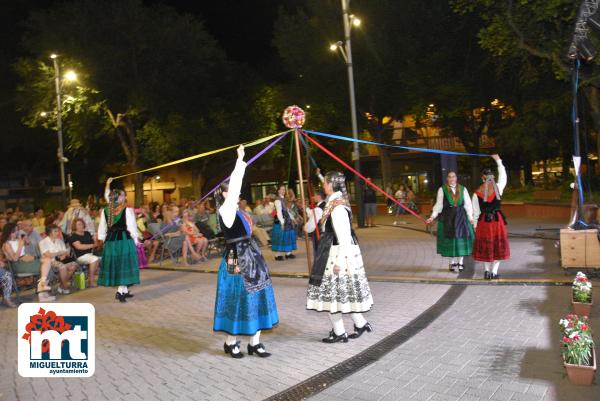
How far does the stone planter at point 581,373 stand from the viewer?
14.2 feet

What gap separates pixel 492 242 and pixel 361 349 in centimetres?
389

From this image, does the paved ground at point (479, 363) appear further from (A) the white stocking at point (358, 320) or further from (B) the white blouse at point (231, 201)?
(B) the white blouse at point (231, 201)

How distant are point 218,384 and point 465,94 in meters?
22.6

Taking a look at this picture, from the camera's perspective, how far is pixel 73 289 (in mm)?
10344

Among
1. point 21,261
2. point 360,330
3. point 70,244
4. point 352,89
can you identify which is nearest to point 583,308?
point 360,330

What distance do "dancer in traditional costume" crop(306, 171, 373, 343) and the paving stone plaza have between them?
1.55 ft

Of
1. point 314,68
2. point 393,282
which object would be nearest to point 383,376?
point 393,282

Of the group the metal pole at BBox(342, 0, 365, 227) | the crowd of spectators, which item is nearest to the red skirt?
the crowd of spectators

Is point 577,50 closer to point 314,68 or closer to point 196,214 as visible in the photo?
point 196,214

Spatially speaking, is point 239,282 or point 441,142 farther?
point 441,142

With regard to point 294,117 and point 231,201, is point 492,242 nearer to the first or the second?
point 294,117

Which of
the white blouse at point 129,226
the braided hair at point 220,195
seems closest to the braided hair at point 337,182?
the braided hair at point 220,195

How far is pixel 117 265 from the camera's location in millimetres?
8828

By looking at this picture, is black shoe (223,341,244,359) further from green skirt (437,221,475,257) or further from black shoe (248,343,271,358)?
green skirt (437,221,475,257)
